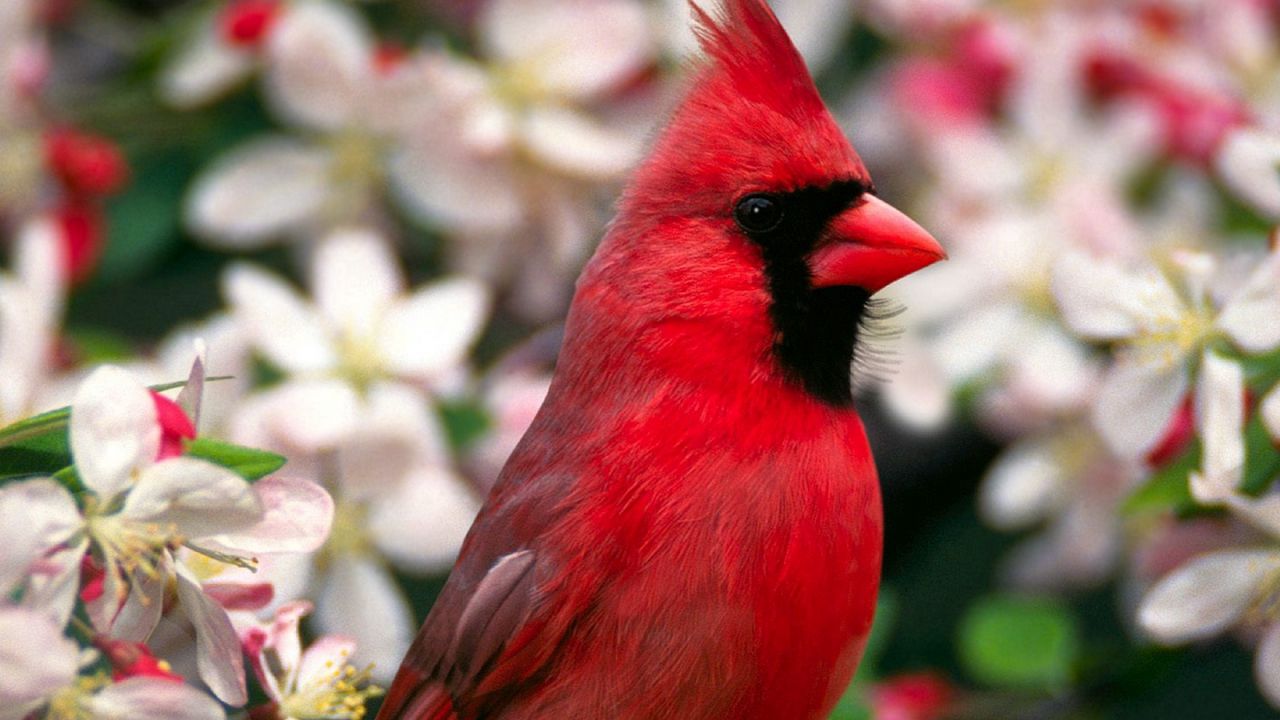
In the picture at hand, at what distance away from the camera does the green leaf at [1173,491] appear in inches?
41.6

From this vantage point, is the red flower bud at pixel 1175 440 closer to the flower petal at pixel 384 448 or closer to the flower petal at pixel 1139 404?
Result: the flower petal at pixel 1139 404

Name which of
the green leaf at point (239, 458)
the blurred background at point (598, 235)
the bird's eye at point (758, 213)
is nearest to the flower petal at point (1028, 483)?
the blurred background at point (598, 235)

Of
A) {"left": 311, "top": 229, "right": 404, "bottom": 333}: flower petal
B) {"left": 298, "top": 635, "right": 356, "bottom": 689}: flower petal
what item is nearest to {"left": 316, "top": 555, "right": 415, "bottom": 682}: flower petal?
{"left": 311, "top": 229, "right": 404, "bottom": 333}: flower petal

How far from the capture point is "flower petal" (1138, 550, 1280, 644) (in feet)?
3.26

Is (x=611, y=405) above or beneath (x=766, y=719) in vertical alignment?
above

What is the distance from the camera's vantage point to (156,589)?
69 centimetres

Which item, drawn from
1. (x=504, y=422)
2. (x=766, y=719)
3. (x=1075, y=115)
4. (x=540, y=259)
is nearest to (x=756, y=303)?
(x=766, y=719)

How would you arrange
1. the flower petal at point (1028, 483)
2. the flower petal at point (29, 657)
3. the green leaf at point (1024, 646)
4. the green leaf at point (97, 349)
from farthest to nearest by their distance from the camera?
the flower petal at point (1028, 483), the green leaf at point (97, 349), the green leaf at point (1024, 646), the flower petal at point (29, 657)

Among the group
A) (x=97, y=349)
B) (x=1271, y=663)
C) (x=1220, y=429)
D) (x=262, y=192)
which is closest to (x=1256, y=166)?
(x=1220, y=429)

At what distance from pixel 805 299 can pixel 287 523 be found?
345 millimetres

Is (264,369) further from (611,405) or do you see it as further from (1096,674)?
(1096,674)

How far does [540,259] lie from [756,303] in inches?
31.2

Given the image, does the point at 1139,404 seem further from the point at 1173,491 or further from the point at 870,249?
the point at 870,249

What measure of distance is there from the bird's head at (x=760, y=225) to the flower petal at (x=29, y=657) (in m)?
0.40
